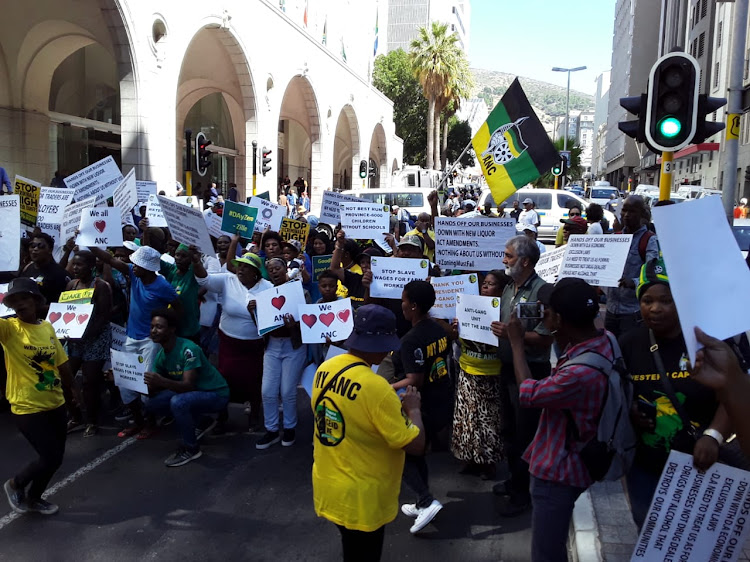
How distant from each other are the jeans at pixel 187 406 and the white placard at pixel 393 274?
1.74 m

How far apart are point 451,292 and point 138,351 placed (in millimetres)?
2975

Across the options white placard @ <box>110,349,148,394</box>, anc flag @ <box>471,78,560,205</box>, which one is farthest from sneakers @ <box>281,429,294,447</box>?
anc flag @ <box>471,78,560,205</box>

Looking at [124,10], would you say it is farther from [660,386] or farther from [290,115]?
[290,115]

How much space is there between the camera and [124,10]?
16.0m

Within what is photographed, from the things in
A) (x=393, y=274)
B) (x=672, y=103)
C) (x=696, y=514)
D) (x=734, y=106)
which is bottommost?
(x=696, y=514)

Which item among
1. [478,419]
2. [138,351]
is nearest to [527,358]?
[478,419]

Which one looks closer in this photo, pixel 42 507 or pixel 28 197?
pixel 42 507

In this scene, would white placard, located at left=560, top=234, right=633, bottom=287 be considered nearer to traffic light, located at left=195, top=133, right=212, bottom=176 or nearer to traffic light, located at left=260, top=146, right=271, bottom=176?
traffic light, located at left=195, top=133, right=212, bottom=176

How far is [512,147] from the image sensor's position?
6.45 metres

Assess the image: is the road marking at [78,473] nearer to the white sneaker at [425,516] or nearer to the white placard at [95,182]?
the white sneaker at [425,516]

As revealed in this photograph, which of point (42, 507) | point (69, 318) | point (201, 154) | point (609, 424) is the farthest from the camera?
point (201, 154)

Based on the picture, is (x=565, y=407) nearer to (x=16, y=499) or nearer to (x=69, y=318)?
(x=16, y=499)

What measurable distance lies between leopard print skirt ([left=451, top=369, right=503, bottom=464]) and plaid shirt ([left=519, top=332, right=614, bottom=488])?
187cm

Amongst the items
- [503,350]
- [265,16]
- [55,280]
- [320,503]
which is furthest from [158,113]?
[320,503]
